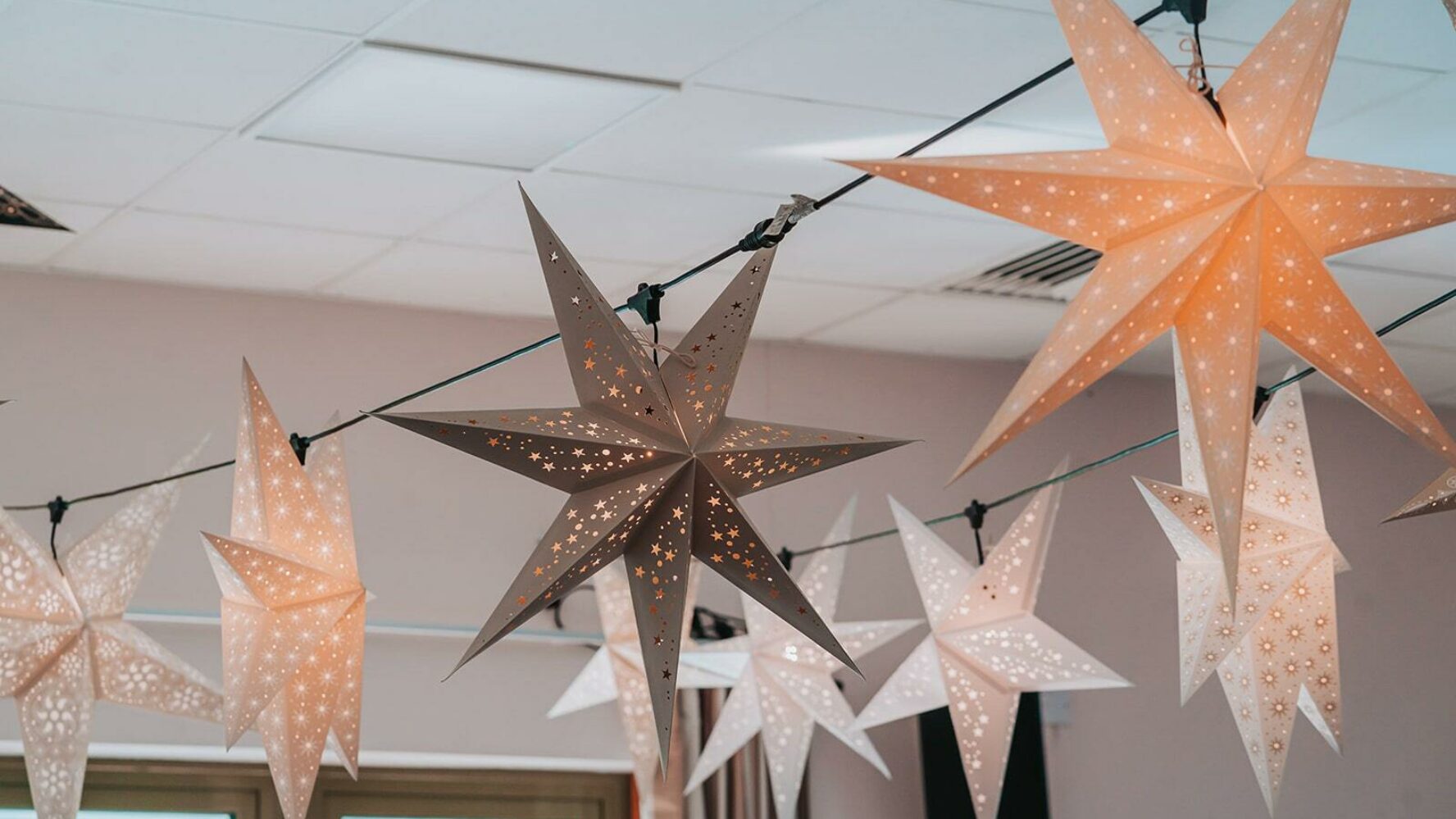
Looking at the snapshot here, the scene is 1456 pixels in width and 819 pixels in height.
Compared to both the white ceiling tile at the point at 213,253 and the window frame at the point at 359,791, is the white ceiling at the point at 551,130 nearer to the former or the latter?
the white ceiling tile at the point at 213,253

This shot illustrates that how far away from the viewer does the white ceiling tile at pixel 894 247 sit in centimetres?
398

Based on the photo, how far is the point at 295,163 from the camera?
353cm

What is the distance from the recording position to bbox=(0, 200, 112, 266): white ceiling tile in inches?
150

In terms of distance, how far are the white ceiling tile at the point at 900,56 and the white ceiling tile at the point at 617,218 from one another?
0.63 meters

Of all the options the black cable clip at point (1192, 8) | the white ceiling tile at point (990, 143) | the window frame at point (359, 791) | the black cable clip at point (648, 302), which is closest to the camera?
the black cable clip at point (1192, 8)

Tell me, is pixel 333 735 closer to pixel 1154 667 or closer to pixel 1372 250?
pixel 1372 250

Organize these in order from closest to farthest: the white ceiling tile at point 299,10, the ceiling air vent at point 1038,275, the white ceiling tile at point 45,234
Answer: the white ceiling tile at point 299,10 < the white ceiling tile at point 45,234 < the ceiling air vent at point 1038,275

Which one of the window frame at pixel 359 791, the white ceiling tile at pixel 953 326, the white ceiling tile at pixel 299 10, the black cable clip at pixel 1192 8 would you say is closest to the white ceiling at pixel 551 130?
the white ceiling tile at pixel 299 10

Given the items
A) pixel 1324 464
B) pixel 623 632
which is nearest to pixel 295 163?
pixel 623 632

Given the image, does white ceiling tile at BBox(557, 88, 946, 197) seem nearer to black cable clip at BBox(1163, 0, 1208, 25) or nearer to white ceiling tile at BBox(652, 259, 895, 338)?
white ceiling tile at BBox(652, 259, 895, 338)

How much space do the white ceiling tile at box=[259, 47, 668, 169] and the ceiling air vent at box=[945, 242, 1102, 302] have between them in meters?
1.42

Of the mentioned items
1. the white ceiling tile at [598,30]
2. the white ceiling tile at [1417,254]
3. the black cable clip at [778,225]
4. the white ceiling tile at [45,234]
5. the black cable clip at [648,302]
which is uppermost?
the white ceiling tile at [45,234]

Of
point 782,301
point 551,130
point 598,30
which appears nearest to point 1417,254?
point 782,301

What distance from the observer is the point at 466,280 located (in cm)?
442
